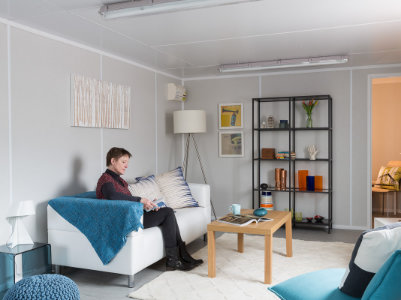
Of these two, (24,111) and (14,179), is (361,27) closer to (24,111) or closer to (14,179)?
(24,111)

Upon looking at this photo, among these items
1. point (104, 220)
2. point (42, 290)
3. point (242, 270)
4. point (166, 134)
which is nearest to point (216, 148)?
point (166, 134)

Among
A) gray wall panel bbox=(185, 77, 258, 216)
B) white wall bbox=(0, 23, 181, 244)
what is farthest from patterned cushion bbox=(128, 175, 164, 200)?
gray wall panel bbox=(185, 77, 258, 216)

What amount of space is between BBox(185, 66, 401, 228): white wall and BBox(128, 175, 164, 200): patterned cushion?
1.92 metres

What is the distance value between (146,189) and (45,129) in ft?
4.33

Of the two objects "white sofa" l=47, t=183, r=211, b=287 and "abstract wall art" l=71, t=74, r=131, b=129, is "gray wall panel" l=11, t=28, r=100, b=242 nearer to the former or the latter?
"abstract wall art" l=71, t=74, r=131, b=129

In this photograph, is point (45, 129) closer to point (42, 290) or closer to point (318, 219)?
point (42, 290)

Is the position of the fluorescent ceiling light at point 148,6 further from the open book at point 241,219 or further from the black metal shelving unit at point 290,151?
the black metal shelving unit at point 290,151

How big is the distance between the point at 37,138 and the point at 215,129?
10.8 ft

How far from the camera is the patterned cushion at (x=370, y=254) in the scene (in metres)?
1.75

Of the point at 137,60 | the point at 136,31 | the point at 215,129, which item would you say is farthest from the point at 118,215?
the point at 215,129

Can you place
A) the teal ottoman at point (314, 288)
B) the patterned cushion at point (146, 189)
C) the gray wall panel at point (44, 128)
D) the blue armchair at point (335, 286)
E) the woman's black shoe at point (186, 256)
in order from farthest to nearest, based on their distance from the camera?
the patterned cushion at point (146, 189) < the woman's black shoe at point (186, 256) < the gray wall panel at point (44, 128) < the teal ottoman at point (314, 288) < the blue armchair at point (335, 286)

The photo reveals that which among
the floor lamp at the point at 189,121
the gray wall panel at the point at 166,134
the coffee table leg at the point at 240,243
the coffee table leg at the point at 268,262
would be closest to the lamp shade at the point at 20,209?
the coffee table leg at the point at 268,262

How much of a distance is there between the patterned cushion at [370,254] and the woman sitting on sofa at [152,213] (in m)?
2.31

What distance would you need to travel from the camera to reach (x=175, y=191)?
197 inches
